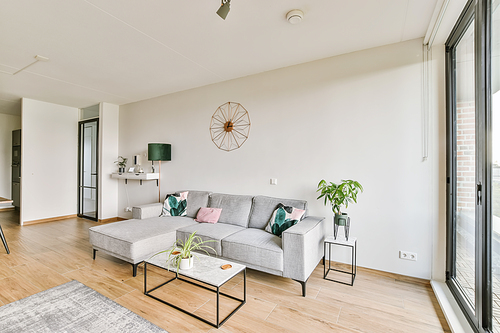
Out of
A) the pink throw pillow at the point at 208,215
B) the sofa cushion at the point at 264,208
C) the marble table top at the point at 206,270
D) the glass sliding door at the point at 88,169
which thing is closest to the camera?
the marble table top at the point at 206,270

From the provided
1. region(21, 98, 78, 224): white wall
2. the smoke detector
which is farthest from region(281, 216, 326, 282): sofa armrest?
region(21, 98, 78, 224): white wall

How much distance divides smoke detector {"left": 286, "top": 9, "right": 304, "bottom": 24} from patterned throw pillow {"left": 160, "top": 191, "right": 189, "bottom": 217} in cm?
286

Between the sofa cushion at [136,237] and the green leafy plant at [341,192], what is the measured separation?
1874mm

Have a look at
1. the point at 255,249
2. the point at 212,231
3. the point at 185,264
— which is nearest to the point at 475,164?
the point at 255,249

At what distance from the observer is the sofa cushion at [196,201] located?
12.5 feet

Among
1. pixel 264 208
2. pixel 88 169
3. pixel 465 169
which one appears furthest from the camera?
pixel 88 169

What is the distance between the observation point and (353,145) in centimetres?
295

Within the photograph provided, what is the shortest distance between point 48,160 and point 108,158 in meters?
1.25

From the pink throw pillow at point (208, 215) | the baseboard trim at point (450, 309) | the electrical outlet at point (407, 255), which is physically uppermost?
the pink throw pillow at point (208, 215)

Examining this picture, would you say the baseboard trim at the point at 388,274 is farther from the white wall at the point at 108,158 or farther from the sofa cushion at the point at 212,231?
the white wall at the point at 108,158

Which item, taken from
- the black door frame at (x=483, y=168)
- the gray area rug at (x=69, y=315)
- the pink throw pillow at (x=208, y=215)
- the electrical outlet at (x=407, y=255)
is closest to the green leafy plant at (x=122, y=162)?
the pink throw pillow at (x=208, y=215)

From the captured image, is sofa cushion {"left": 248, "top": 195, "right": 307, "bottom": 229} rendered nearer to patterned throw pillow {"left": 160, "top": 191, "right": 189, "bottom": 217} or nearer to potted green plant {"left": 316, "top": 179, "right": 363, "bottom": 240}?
potted green plant {"left": 316, "top": 179, "right": 363, "bottom": 240}

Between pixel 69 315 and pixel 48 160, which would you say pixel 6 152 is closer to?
pixel 48 160

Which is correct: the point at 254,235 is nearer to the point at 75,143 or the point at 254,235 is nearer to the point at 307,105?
the point at 307,105
